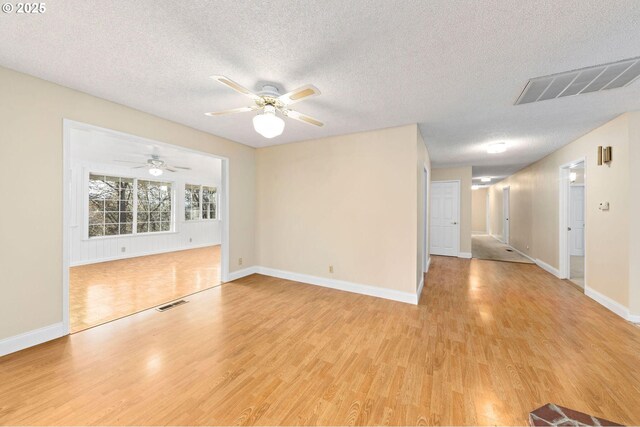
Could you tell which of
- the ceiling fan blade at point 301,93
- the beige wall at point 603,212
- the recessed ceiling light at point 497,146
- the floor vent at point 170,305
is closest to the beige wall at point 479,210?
the beige wall at point 603,212

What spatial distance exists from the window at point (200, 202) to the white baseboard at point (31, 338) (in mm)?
5717

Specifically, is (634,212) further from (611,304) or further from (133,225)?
(133,225)

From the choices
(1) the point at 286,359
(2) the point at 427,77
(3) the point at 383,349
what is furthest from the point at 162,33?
(3) the point at 383,349

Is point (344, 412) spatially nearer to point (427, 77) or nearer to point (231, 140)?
point (427, 77)

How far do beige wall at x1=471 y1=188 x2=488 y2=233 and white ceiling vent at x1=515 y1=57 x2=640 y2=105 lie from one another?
1133 centimetres

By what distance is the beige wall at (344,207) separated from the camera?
3.46 metres

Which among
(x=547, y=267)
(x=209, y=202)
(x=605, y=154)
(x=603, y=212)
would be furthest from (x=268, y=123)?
(x=209, y=202)

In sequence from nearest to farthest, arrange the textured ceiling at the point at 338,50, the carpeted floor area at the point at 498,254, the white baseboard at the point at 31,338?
1. the textured ceiling at the point at 338,50
2. the white baseboard at the point at 31,338
3. the carpeted floor area at the point at 498,254

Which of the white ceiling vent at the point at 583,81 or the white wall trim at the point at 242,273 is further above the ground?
the white ceiling vent at the point at 583,81

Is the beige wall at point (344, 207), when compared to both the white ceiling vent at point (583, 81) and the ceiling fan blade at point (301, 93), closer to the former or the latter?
the white ceiling vent at point (583, 81)

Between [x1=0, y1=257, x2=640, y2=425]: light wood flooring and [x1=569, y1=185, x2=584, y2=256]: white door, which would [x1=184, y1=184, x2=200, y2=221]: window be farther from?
[x1=569, y1=185, x2=584, y2=256]: white door

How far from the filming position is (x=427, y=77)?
2180 mm

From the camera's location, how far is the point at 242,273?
4.57 meters

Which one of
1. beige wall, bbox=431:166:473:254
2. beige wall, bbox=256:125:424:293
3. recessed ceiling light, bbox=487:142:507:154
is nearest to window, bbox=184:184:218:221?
beige wall, bbox=256:125:424:293
